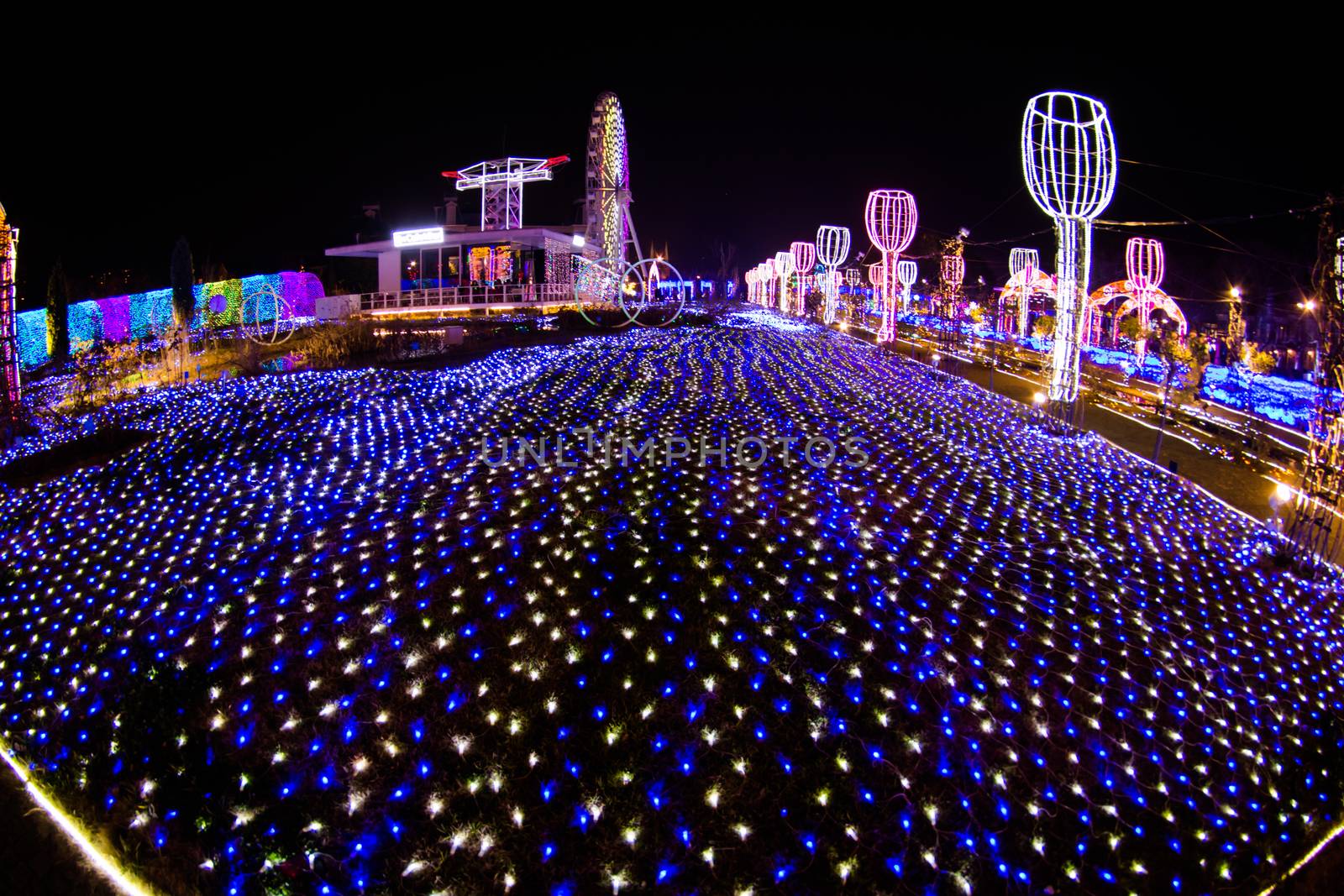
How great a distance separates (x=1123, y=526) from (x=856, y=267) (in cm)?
6757

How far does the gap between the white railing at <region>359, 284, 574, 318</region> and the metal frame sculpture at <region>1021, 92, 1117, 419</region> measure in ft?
73.8

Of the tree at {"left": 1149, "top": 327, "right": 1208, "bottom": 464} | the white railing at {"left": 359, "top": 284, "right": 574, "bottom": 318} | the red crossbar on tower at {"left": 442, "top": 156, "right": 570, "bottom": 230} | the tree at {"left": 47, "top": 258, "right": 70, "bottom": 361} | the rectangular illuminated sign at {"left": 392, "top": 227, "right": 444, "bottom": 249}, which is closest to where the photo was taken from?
the tree at {"left": 1149, "top": 327, "right": 1208, "bottom": 464}

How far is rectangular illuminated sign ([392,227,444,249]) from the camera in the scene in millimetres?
31156

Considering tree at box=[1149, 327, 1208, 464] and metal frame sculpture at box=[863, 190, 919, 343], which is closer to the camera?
tree at box=[1149, 327, 1208, 464]

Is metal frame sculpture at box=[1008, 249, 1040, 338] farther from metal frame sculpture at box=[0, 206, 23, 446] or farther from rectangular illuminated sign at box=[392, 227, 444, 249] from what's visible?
metal frame sculpture at box=[0, 206, 23, 446]

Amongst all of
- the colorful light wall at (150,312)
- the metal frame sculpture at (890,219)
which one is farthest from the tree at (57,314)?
the metal frame sculpture at (890,219)

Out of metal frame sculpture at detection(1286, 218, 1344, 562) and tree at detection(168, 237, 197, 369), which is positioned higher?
tree at detection(168, 237, 197, 369)

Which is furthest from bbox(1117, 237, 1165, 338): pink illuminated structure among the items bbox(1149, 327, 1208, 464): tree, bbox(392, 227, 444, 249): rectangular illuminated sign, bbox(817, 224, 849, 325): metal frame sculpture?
bbox(392, 227, 444, 249): rectangular illuminated sign

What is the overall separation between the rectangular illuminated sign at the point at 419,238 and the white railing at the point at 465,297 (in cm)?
256

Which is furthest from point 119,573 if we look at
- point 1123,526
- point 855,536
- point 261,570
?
point 1123,526

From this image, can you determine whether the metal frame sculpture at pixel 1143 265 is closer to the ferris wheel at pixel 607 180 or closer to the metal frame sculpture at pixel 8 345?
the ferris wheel at pixel 607 180

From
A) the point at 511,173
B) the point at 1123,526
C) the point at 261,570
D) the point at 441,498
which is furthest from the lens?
the point at 511,173

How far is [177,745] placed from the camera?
3549 millimetres

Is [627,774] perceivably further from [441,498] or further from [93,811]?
[441,498]
